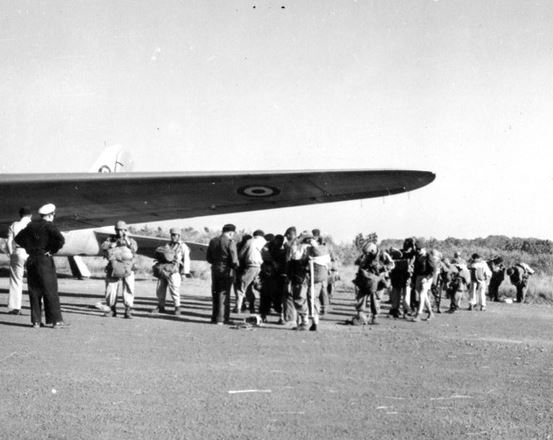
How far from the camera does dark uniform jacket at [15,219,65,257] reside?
332 inches

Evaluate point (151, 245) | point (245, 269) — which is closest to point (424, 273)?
point (245, 269)

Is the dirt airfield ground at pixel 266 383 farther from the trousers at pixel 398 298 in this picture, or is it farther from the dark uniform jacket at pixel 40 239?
the trousers at pixel 398 298

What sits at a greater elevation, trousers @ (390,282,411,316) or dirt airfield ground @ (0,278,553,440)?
trousers @ (390,282,411,316)

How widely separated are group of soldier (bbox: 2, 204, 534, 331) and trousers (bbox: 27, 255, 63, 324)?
0.05ft

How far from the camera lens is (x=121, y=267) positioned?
33.9 ft

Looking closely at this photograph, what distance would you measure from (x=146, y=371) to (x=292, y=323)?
4532 millimetres

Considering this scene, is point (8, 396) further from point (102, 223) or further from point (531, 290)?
point (531, 290)

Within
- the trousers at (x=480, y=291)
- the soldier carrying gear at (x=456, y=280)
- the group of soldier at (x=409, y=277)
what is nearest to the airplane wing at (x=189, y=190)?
the group of soldier at (x=409, y=277)

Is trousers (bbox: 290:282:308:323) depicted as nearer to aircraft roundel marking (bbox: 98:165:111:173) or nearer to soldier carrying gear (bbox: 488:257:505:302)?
aircraft roundel marking (bbox: 98:165:111:173)

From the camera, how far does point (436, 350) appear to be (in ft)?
25.3

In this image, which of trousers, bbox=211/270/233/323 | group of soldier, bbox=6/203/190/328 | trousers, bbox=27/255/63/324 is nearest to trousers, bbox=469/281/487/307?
group of soldier, bbox=6/203/190/328

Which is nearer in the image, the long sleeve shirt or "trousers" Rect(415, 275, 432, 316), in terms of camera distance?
the long sleeve shirt

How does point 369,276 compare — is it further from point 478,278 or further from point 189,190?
point 478,278

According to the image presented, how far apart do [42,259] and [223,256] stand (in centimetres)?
298
